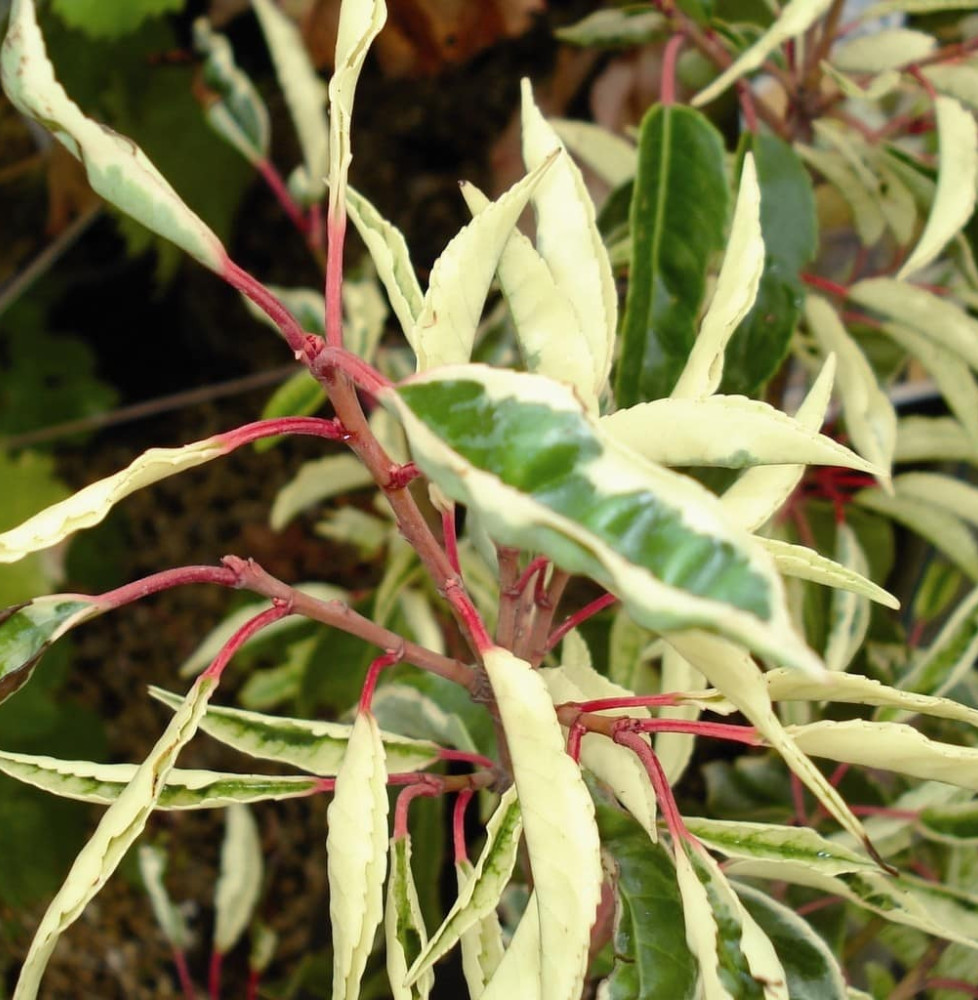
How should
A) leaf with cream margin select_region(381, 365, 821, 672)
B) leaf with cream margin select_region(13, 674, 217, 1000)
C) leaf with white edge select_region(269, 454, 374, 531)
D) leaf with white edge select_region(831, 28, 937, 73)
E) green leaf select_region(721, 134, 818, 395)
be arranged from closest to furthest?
1. leaf with cream margin select_region(381, 365, 821, 672)
2. leaf with cream margin select_region(13, 674, 217, 1000)
3. green leaf select_region(721, 134, 818, 395)
4. leaf with white edge select_region(831, 28, 937, 73)
5. leaf with white edge select_region(269, 454, 374, 531)

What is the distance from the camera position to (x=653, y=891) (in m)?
0.38

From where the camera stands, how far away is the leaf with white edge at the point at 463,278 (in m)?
0.30

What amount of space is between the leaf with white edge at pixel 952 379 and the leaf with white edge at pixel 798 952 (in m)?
0.30

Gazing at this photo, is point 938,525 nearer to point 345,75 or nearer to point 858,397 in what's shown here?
point 858,397

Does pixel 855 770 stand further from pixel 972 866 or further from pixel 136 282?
pixel 136 282

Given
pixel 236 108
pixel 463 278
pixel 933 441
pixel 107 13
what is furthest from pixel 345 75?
pixel 107 13

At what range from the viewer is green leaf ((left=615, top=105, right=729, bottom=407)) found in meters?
0.48

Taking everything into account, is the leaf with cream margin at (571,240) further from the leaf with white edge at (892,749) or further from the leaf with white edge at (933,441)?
the leaf with white edge at (933,441)

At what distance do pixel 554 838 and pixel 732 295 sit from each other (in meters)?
0.20

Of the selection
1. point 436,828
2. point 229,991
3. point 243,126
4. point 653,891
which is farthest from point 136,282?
point 653,891

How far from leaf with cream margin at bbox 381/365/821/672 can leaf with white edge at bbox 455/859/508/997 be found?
0.23 metres

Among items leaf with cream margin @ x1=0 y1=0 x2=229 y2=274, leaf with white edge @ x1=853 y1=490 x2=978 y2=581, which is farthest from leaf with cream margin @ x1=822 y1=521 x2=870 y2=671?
leaf with cream margin @ x1=0 y1=0 x2=229 y2=274

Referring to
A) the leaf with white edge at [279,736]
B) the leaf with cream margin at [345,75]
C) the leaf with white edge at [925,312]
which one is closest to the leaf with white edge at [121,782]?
the leaf with white edge at [279,736]

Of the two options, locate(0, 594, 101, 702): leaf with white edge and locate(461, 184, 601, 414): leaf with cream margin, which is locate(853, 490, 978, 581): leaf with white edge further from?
locate(0, 594, 101, 702): leaf with white edge
